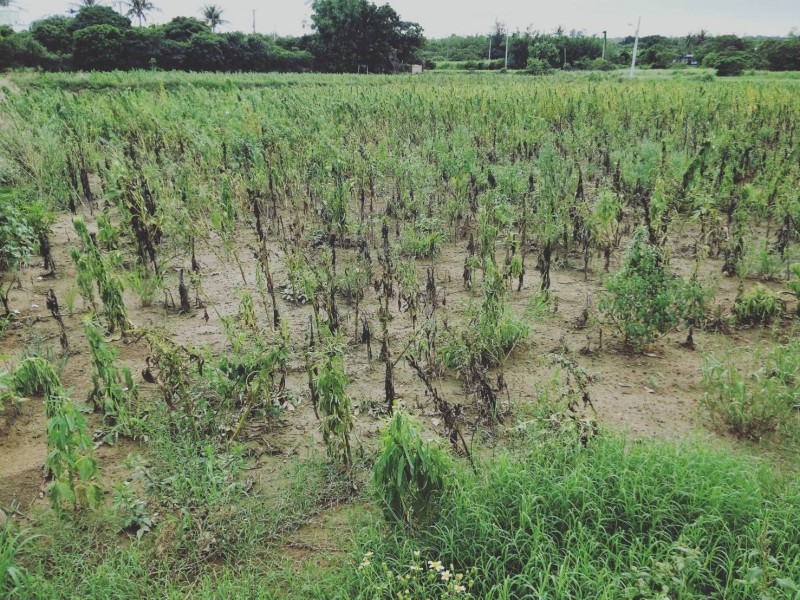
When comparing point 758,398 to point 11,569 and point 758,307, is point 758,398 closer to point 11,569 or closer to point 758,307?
point 758,307

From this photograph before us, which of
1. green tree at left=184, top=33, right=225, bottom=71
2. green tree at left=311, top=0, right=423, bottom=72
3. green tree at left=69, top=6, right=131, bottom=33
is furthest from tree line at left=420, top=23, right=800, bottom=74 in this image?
green tree at left=69, top=6, right=131, bottom=33

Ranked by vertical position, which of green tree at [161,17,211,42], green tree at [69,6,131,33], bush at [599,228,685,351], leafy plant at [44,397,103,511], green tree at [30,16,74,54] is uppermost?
green tree at [69,6,131,33]

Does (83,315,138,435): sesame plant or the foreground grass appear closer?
the foreground grass

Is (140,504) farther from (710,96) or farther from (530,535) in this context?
(710,96)

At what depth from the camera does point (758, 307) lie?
4.53m

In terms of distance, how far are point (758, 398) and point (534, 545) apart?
1.89 metres

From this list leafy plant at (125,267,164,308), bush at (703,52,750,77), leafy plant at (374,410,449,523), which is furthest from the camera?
bush at (703,52,750,77)

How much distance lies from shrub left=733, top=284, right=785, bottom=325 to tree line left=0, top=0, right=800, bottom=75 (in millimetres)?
34017

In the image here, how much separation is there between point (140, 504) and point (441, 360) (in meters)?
2.21

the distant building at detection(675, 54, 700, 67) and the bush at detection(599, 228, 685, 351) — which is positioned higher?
the distant building at detection(675, 54, 700, 67)

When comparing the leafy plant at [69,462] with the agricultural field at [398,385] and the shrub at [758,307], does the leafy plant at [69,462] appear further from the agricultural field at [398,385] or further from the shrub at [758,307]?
the shrub at [758,307]

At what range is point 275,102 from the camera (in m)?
12.1

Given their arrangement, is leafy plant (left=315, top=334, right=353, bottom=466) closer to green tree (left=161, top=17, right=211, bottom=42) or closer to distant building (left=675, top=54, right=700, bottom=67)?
green tree (left=161, top=17, right=211, bottom=42)

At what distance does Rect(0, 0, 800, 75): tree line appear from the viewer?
123ft
